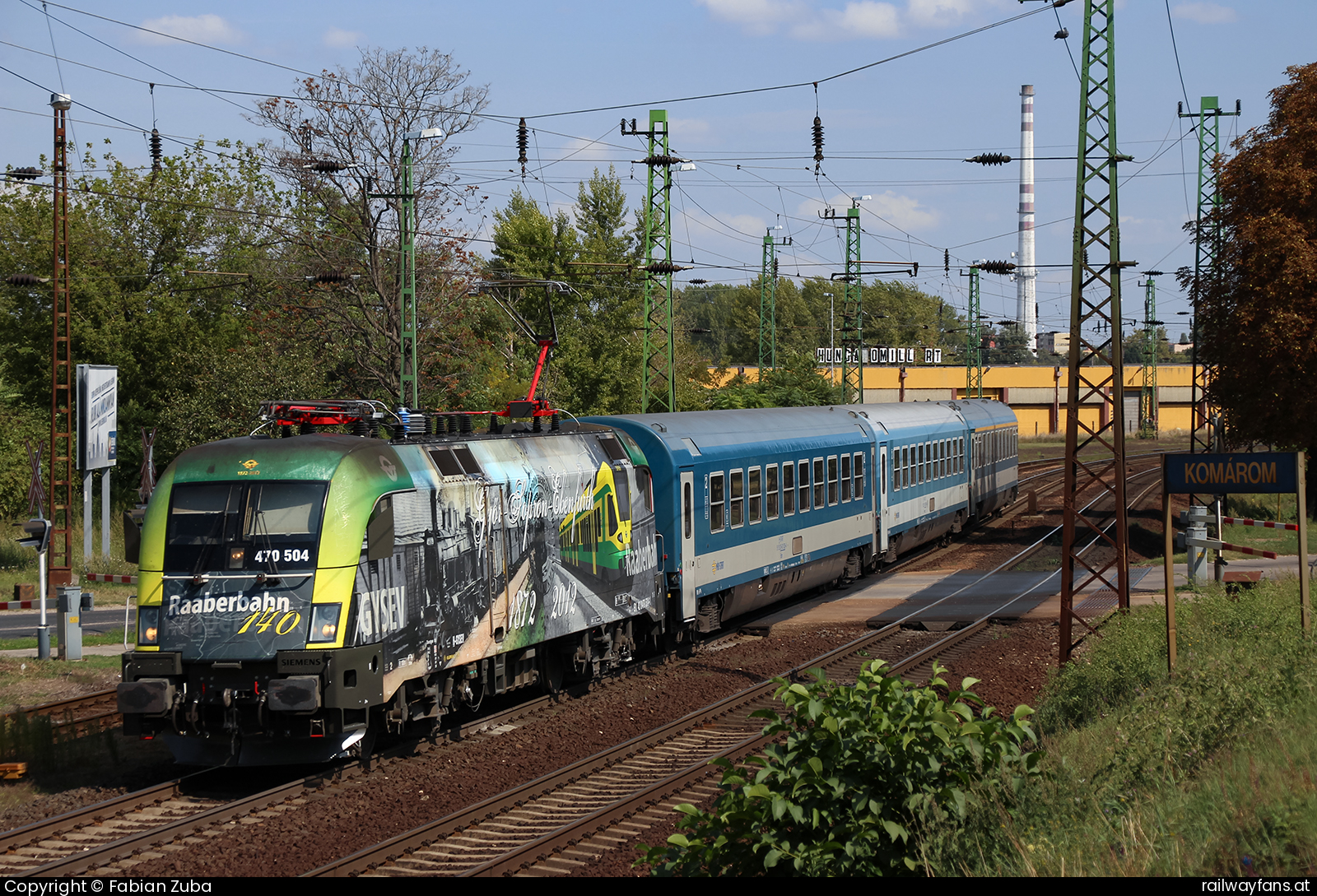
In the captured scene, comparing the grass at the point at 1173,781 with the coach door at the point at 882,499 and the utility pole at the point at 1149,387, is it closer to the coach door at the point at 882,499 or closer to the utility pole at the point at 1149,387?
the coach door at the point at 882,499

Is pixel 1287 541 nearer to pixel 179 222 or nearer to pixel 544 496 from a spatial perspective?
pixel 544 496

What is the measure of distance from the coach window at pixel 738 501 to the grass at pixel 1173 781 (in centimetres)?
672

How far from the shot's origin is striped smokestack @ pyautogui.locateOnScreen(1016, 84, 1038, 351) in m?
126

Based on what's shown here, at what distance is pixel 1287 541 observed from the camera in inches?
1104

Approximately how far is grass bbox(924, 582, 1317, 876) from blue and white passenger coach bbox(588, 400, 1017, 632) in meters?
6.24

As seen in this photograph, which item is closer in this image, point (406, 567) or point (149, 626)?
point (149, 626)

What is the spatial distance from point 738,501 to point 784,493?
1961 mm

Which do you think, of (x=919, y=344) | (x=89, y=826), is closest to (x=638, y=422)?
(x=89, y=826)

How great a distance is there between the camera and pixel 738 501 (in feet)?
62.0

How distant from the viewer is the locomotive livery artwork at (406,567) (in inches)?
413

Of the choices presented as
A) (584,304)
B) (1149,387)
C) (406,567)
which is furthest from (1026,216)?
(406,567)

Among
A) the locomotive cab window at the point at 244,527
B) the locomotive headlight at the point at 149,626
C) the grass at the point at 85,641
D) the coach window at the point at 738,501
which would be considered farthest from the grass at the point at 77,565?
the locomotive cab window at the point at 244,527

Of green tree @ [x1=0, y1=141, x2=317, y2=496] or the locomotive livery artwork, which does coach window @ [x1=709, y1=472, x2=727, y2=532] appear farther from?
green tree @ [x1=0, y1=141, x2=317, y2=496]

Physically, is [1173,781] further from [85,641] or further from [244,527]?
[85,641]
